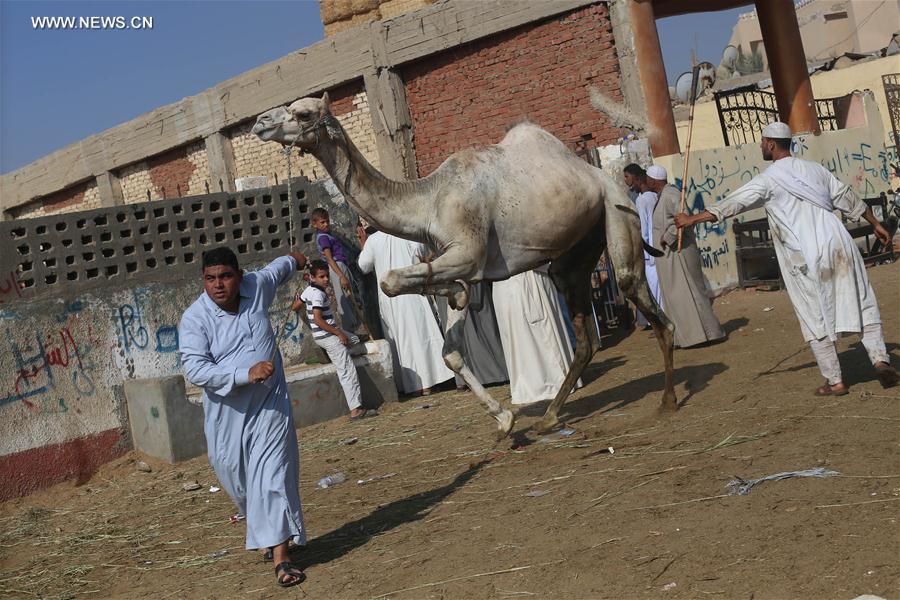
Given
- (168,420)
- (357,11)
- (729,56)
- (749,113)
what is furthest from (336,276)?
(729,56)

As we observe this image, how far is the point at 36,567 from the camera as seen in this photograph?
6809 mm

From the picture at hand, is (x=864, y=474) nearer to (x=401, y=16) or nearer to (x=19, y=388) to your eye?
(x=19, y=388)

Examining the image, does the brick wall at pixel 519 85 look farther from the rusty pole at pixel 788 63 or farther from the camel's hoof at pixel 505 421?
the camel's hoof at pixel 505 421

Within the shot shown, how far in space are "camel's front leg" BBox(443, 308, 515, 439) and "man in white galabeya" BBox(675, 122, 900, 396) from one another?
1.72 meters

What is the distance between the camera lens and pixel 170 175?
2100 cm

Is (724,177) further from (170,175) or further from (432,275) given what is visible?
(170,175)

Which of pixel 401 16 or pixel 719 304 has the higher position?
pixel 401 16

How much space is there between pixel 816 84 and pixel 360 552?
83.2ft

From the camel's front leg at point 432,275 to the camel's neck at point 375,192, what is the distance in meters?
0.36

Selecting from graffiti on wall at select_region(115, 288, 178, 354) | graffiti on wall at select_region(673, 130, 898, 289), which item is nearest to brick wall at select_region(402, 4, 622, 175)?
graffiti on wall at select_region(673, 130, 898, 289)

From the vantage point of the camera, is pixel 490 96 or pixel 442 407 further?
pixel 490 96

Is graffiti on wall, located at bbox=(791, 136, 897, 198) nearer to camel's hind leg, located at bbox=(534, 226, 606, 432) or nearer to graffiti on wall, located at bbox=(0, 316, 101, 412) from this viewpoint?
camel's hind leg, located at bbox=(534, 226, 606, 432)

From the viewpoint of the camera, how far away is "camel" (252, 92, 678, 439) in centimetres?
662

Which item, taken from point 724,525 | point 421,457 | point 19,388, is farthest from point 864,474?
point 19,388
